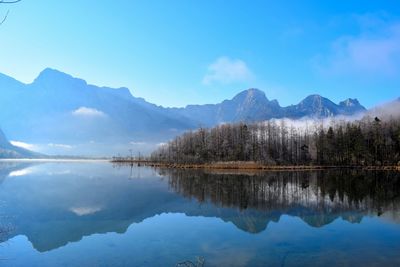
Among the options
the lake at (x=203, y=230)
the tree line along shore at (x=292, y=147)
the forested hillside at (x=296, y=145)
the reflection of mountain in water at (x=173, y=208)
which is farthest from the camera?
the forested hillside at (x=296, y=145)

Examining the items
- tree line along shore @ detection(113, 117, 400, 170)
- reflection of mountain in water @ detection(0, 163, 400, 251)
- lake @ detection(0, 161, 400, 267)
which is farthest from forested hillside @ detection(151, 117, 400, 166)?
lake @ detection(0, 161, 400, 267)

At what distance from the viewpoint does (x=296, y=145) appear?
16025cm

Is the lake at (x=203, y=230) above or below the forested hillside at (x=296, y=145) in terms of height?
below

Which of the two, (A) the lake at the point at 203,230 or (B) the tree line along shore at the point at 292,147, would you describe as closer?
(A) the lake at the point at 203,230

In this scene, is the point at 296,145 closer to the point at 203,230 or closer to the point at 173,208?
the point at 173,208

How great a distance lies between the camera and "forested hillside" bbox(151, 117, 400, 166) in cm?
13288

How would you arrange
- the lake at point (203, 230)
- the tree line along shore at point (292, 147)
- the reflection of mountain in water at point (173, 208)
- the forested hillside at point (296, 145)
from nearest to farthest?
the lake at point (203, 230) → the reflection of mountain in water at point (173, 208) → the tree line along shore at point (292, 147) → the forested hillside at point (296, 145)

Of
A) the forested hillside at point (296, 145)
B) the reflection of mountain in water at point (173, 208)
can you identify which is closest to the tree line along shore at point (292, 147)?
the forested hillside at point (296, 145)

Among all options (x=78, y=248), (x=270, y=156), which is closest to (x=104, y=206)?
(x=78, y=248)

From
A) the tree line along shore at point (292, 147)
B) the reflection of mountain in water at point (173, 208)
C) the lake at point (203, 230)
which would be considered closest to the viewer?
the lake at point (203, 230)

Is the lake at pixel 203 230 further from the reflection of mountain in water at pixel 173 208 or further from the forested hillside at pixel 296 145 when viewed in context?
the forested hillside at pixel 296 145

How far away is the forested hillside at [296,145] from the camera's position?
436 ft

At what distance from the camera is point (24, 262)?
62.4ft

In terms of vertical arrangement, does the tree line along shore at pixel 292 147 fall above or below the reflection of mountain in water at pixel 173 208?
above
